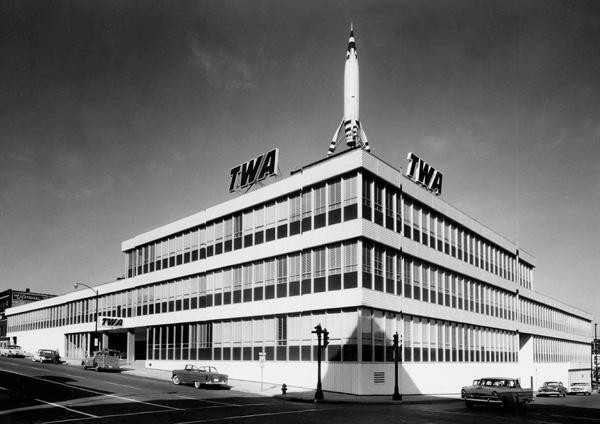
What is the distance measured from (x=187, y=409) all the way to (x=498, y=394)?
15602 millimetres

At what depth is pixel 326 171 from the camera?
41250 mm

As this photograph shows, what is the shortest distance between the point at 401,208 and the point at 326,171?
6.42 m

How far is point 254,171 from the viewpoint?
4878cm

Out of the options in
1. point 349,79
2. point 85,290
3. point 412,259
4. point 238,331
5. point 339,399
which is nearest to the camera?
point 339,399

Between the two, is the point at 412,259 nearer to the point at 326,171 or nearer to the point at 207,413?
the point at 326,171

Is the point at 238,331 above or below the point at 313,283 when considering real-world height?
below

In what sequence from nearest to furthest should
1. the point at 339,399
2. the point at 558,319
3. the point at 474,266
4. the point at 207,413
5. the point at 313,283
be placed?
the point at 207,413, the point at 339,399, the point at 313,283, the point at 474,266, the point at 558,319

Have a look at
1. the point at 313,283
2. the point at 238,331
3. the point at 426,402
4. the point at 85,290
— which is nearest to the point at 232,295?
the point at 238,331

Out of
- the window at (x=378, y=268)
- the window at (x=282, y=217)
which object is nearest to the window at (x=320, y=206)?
the window at (x=282, y=217)

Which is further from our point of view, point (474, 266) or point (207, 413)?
point (474, 266)

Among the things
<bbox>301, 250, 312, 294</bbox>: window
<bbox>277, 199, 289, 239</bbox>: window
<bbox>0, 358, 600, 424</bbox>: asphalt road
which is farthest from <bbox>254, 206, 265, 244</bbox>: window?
<bbox>0, 358, 600, 424</bbox>: asphalt road

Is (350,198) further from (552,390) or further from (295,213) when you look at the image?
(552,390)

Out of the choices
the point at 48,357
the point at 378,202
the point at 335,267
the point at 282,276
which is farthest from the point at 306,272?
the point at 48,357

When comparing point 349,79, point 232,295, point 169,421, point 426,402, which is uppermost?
point 349,79
